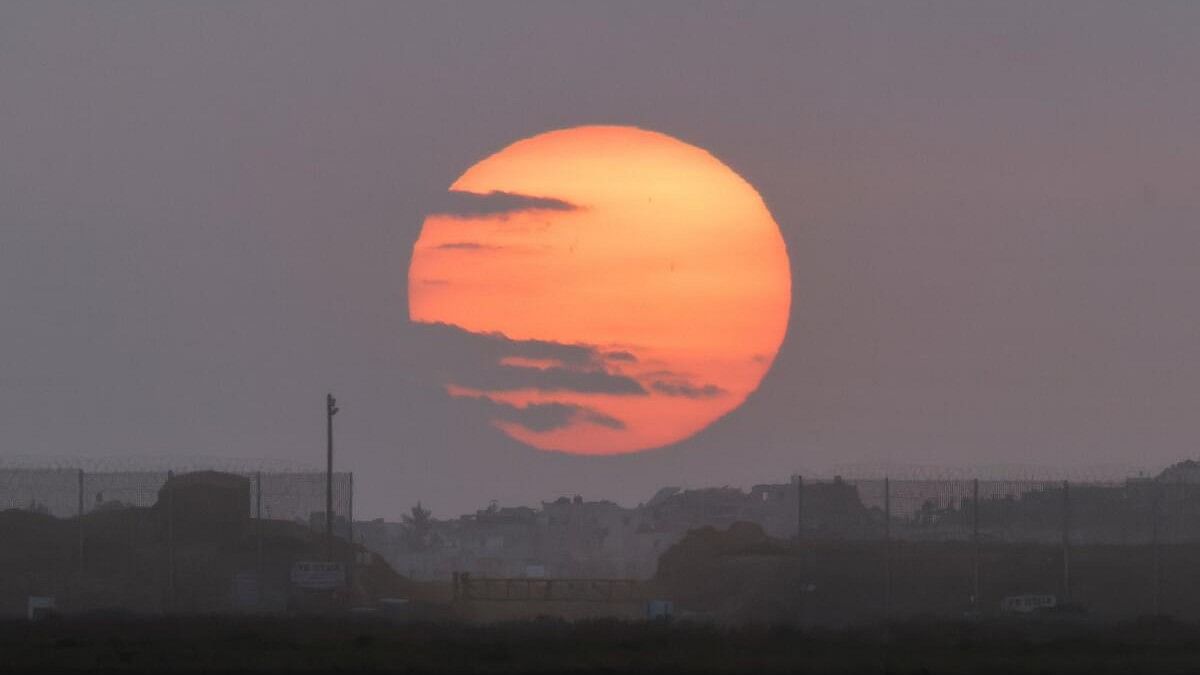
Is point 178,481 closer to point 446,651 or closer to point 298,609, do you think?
point 298,609

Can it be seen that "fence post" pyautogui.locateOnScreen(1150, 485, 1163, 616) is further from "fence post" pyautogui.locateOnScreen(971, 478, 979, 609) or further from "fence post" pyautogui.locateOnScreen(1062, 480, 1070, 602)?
"fence post" pyautogui.locateOnScreen(971, 478, 979, 609)

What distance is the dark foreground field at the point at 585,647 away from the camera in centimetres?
4953

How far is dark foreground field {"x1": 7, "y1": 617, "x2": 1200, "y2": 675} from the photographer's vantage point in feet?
163

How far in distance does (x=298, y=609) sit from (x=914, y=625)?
23211 millimetres

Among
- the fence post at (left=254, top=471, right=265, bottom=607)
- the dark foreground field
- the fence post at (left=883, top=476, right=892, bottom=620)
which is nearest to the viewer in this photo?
the dark foreground field

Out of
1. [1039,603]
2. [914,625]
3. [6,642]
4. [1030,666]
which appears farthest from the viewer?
[1039,603]

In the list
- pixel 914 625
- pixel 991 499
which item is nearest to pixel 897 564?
pixel 991 499

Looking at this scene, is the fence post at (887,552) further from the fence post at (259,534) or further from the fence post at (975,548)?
the fence post at (259,534)

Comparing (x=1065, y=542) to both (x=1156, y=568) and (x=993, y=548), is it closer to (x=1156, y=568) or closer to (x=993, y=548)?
(x=1156, y=568)

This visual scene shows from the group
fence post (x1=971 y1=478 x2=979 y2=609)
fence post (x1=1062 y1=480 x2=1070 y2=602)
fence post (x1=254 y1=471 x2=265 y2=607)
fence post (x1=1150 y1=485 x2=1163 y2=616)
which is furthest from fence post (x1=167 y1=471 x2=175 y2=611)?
fence post (x1=1150 y1=485 x2=1163 y2=616)

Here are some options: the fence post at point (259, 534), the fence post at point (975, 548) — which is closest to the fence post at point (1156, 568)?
the fence post at point (975, 548)

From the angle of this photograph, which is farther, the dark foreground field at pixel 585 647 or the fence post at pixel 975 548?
the fence post at pixel 975 548

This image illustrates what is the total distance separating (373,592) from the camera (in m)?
91.8

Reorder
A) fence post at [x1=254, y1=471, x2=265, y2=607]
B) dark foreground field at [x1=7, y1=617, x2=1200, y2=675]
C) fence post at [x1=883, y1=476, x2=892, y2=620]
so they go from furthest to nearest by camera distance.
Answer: fence post at [x1=254, y1=471, x2=265, y2=607]
fence post at [x1=883, y1=476, x2=892, y2=620]
dark foreground field at [x1=7, y1=617, x2=1200, y2=675]
